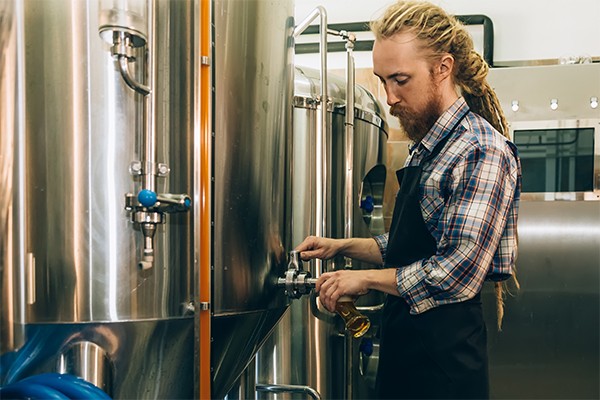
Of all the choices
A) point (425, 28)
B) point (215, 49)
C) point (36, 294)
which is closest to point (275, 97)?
point (215, 49)

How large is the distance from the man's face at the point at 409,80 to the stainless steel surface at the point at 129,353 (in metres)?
0.72

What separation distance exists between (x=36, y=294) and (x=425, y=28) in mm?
1010

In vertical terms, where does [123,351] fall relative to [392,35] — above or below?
below

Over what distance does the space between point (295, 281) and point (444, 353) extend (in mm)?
398

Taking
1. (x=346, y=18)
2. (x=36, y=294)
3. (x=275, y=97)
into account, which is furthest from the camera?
(x=346, y=18)

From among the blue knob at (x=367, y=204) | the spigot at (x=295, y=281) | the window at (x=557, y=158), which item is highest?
the window at (x=557, y=158)

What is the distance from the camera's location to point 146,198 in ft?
3.63

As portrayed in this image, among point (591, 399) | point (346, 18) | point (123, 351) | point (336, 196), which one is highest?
point (346, 18)

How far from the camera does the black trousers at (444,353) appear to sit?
136 centimetres

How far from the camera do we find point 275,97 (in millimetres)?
1504

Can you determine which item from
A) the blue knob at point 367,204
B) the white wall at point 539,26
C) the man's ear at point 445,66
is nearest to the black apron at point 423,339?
the man's ear at point 445,66

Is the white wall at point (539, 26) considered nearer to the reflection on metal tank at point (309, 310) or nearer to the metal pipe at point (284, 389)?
the reflection on metal tank at point (309, 310)

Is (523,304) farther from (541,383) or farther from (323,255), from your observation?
(323,255)

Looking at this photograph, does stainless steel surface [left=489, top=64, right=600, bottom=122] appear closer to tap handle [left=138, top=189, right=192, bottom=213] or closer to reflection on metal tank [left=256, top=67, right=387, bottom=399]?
reflection on metal tank [left=256, top=67, right=387, bottom=399]
